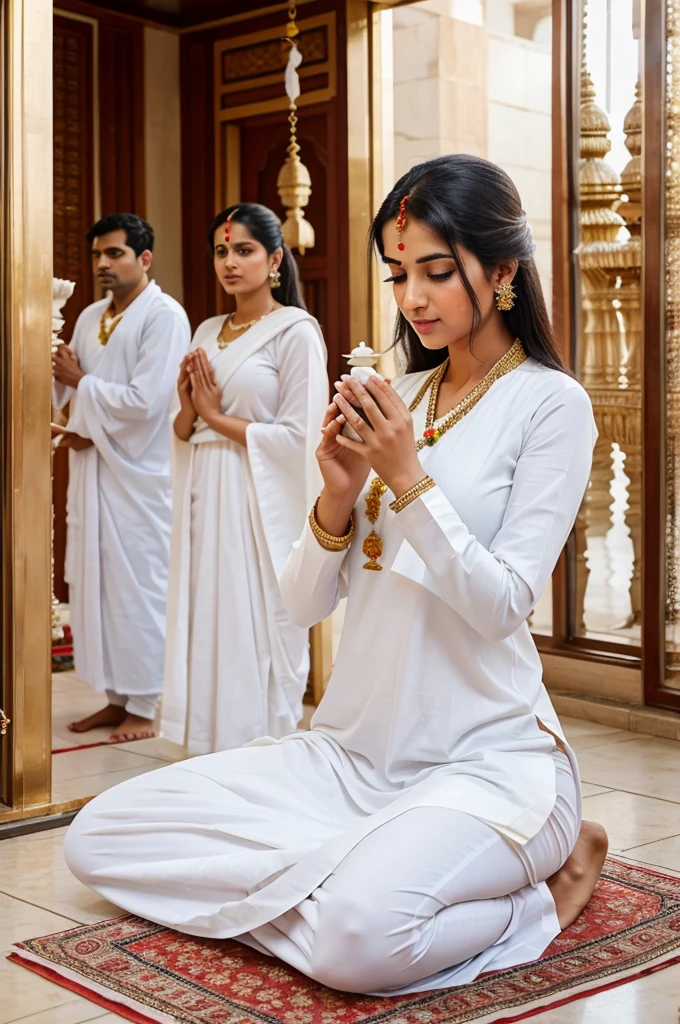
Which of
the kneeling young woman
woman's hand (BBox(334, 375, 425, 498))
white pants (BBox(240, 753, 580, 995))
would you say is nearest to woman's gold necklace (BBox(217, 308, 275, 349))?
the kneeling young woman

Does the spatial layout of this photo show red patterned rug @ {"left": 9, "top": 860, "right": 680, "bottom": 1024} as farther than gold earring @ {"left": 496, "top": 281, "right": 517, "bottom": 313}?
No

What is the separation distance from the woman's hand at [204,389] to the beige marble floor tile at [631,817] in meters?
1.63

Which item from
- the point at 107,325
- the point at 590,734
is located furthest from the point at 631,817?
the point at 107,325

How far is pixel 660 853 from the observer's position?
10.8 ft

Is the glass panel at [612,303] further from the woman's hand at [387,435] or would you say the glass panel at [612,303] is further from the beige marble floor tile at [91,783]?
the woman's hand at [387,435]

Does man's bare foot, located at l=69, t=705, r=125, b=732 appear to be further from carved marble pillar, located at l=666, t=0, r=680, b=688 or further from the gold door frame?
carved marble pillar, located at l=666, t=0, r=680, b=688

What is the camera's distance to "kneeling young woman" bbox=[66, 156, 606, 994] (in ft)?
7.84

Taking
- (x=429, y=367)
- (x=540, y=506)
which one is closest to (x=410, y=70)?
(x=429, y=367)

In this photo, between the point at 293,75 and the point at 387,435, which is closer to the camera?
the point at 387,435

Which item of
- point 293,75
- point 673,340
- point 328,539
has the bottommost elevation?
point 328,539

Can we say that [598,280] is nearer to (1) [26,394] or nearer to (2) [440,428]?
(1) [26,394]

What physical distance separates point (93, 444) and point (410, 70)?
195 centimetres

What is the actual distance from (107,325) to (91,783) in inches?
69.4

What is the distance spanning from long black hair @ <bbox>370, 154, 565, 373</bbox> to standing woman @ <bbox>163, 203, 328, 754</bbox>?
1617mm
